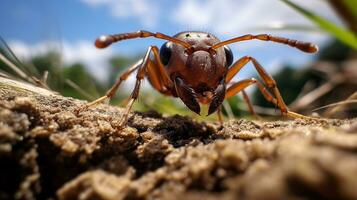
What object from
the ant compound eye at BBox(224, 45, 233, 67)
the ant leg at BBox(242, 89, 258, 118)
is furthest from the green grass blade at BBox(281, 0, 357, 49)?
the ant leg at BBox(242, 89, 258, 118)

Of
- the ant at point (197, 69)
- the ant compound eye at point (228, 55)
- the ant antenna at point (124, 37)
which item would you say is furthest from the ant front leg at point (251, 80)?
the ant antenna at point (124, 37)

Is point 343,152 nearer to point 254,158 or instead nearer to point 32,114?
point 254,158

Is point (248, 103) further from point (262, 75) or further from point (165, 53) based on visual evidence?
point (165, 53)

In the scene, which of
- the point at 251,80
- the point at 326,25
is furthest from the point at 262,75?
the point at 326,25

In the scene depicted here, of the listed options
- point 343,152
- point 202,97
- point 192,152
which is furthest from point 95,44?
point 343,152

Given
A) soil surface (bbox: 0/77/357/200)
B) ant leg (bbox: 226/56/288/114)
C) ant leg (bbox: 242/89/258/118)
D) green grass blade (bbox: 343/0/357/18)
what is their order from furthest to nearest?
ant leg (bbox: 242/89/258/118) → ant leg (bbox: 226/56/288/114) → green grass blade (bbox: 343/0/357/18) → soil surface (bbox: 0/77/357/200)

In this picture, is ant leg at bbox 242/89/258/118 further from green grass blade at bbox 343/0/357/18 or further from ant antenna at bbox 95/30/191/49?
green grass blade at bbox 343/0/357/18
